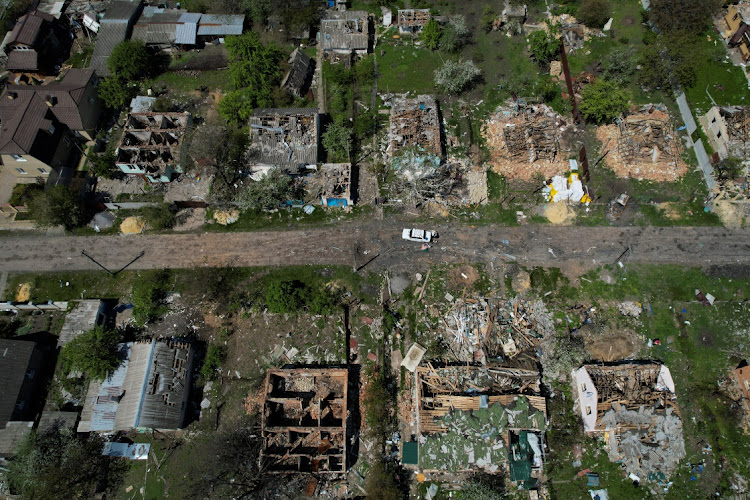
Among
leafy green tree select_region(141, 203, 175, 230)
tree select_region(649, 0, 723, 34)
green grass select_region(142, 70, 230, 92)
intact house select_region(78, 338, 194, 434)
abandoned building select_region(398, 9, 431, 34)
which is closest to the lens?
intact house select_region(78, 338, 194, 434)

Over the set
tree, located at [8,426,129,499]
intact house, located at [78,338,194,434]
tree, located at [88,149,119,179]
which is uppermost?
tree, located at [88,149,119,179]

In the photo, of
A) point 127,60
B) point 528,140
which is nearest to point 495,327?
→ point 528,140

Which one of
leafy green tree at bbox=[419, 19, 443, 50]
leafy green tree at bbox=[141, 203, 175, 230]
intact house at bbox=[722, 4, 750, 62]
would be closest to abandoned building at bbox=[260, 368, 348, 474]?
leafy green tree at bbox=[141, 203, 175, 230]

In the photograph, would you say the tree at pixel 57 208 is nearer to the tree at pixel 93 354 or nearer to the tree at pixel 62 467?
the tree at pixel 93 354

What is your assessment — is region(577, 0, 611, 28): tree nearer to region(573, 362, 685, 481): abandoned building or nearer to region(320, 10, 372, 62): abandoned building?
region(320, 10, 372, 62): abandoned building

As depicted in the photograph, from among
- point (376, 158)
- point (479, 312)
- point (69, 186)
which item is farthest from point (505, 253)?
point (69, 186)

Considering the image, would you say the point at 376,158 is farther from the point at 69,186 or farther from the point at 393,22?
the point at 69,186

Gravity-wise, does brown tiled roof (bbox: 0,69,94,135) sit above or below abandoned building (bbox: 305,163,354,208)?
above

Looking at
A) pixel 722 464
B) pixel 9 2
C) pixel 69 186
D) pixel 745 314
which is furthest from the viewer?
pixel 9 2
